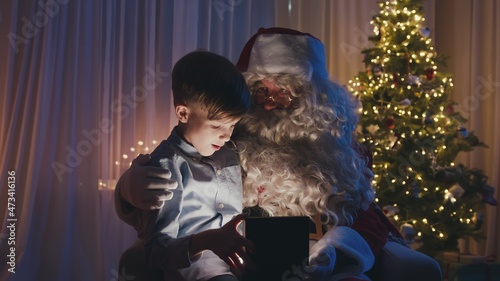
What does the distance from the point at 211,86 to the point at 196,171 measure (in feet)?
1.02

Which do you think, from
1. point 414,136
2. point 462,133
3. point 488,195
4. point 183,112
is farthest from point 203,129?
point 488,195

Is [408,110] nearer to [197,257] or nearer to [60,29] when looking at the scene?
[60,29]

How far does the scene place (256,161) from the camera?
2234mm

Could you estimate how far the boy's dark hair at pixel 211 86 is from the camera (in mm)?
1787

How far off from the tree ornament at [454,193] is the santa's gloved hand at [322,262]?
267cm

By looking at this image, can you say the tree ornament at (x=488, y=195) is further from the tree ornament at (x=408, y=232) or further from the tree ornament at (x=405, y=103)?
the tree ornament at (x=405, y=103)

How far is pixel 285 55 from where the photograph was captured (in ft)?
7.57

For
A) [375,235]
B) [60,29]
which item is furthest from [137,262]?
[60,29]

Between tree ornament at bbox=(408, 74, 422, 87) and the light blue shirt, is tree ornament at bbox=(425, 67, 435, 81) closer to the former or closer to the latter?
tree ornament at bbox=(408, 74, 422, 87)

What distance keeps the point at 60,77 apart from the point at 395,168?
7.98 ft

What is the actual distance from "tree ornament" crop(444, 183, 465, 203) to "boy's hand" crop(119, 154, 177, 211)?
3.06m

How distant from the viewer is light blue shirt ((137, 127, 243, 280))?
168cm

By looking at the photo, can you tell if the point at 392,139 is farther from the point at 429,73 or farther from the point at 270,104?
the point at 270,104

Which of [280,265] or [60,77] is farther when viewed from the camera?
[60,77]
